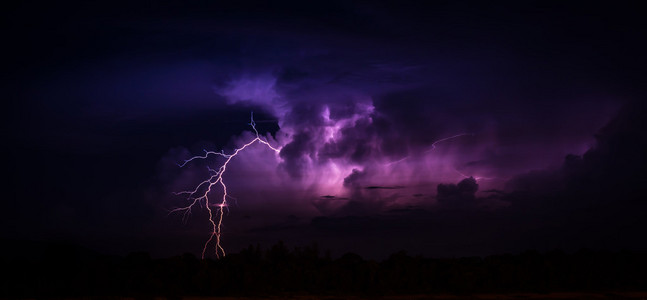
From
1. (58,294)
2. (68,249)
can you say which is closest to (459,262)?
(58,294)

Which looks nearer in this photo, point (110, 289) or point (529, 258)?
point (110, 289)

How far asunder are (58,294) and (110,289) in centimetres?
196

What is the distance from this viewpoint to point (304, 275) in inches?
1045

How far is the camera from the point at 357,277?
1053 inches

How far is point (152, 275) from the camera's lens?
83.7ft

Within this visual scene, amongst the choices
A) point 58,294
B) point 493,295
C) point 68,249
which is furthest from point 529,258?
point 68,249

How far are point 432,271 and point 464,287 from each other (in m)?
1.56

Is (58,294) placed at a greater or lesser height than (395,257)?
lesser

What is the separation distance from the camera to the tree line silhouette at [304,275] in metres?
25.0

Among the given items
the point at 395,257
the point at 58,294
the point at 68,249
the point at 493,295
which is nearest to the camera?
the point at 58,294

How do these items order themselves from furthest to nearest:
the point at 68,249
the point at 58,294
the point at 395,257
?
the point at 68,249
the point at 395,257
the point at 58,294

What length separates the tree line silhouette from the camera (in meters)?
25.0

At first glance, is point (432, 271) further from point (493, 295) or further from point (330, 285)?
point (330, 285)

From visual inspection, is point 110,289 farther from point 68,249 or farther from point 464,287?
point 464,287
